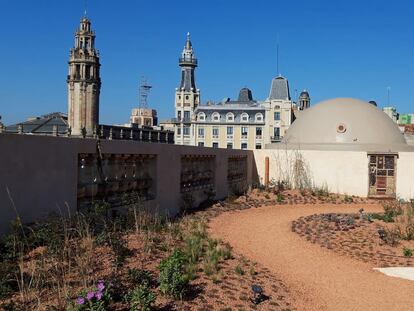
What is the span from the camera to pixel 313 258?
32.4ft

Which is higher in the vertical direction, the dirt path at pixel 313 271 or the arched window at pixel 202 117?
the arched window at pixel 202 117

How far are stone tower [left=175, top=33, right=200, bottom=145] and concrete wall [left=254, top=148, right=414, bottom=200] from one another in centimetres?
5406

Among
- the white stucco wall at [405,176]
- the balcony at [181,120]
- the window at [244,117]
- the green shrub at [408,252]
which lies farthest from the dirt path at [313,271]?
the balcony at [181,120]

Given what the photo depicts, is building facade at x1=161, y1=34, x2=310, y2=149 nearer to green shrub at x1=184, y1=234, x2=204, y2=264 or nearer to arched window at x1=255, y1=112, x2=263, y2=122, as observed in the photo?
arched window at x1=255, y1=112, x2=263, y2=122

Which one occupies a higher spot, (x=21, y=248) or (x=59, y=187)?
(x=59, y=187)

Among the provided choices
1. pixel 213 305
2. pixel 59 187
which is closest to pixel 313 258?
pixel 213 305

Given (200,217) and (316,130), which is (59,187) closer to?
(200,217)

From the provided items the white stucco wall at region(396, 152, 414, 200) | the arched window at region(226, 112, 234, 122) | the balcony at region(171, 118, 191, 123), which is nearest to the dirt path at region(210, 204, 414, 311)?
the white stucco wall at region(396, 152, 414, 200)

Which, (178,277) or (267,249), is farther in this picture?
(267,249)

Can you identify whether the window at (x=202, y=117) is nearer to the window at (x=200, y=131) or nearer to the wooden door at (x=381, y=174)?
the window at (x=200, y=131)

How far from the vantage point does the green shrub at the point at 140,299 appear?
5499mm

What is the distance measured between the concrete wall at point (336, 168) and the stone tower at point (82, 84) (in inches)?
1943

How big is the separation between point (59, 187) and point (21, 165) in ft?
3.73

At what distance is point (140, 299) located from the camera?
218 inches
